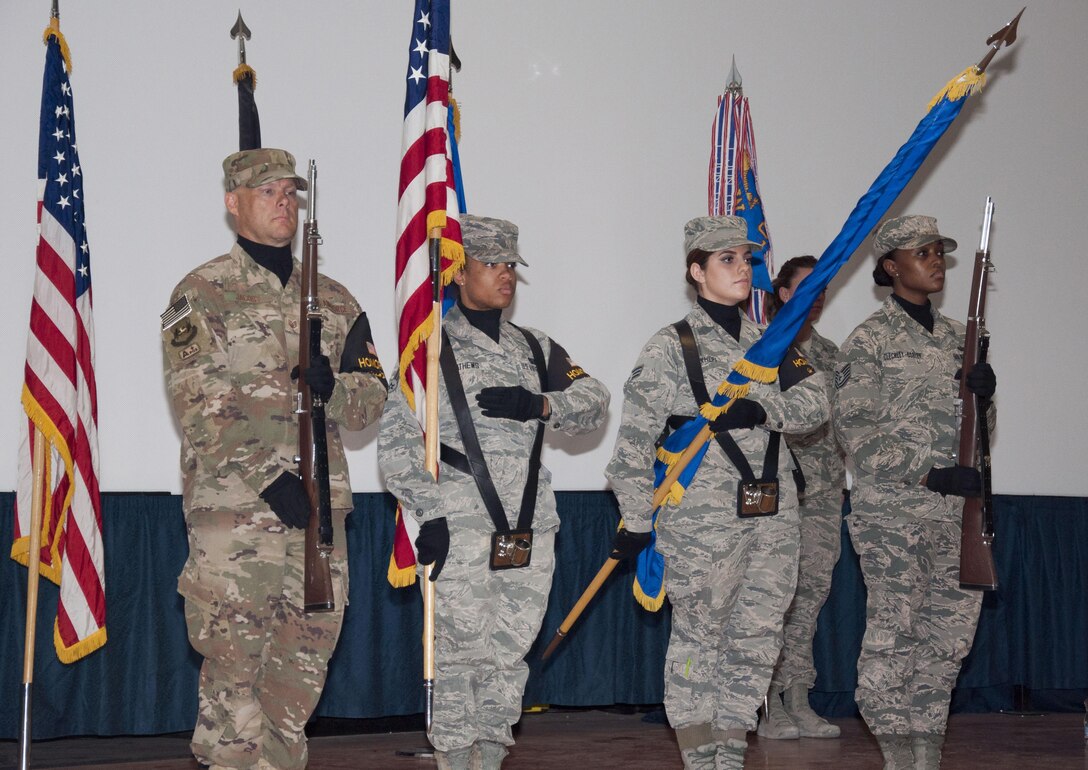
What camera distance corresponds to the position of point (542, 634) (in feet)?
19.1

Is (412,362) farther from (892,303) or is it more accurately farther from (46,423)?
(892,303)

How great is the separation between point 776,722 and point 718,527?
1962 millimetres

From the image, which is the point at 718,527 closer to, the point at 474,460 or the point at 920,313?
the point at 474,460

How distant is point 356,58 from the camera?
5.65 m

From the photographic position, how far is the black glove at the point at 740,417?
155 inches

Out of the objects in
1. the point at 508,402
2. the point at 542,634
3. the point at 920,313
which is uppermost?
the point at 920,313

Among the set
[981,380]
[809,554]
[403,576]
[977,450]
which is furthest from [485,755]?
[809,554]

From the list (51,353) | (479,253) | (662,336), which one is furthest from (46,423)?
(662,336)

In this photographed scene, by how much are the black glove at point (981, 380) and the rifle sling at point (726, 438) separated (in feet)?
2.32

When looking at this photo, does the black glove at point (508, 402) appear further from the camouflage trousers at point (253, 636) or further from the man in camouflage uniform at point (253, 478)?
the camouflage trousers at point (253, 636)

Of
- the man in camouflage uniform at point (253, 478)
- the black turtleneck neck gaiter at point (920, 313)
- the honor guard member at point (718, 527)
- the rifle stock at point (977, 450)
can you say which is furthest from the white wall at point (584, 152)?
the rifle stock at point (977, 450)

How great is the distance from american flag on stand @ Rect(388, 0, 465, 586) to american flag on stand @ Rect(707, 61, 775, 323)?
1.88 metres

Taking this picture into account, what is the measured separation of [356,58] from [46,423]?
7.40 feet

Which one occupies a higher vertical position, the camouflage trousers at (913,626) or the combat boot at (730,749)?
the camouflage trousers at (913,626)
